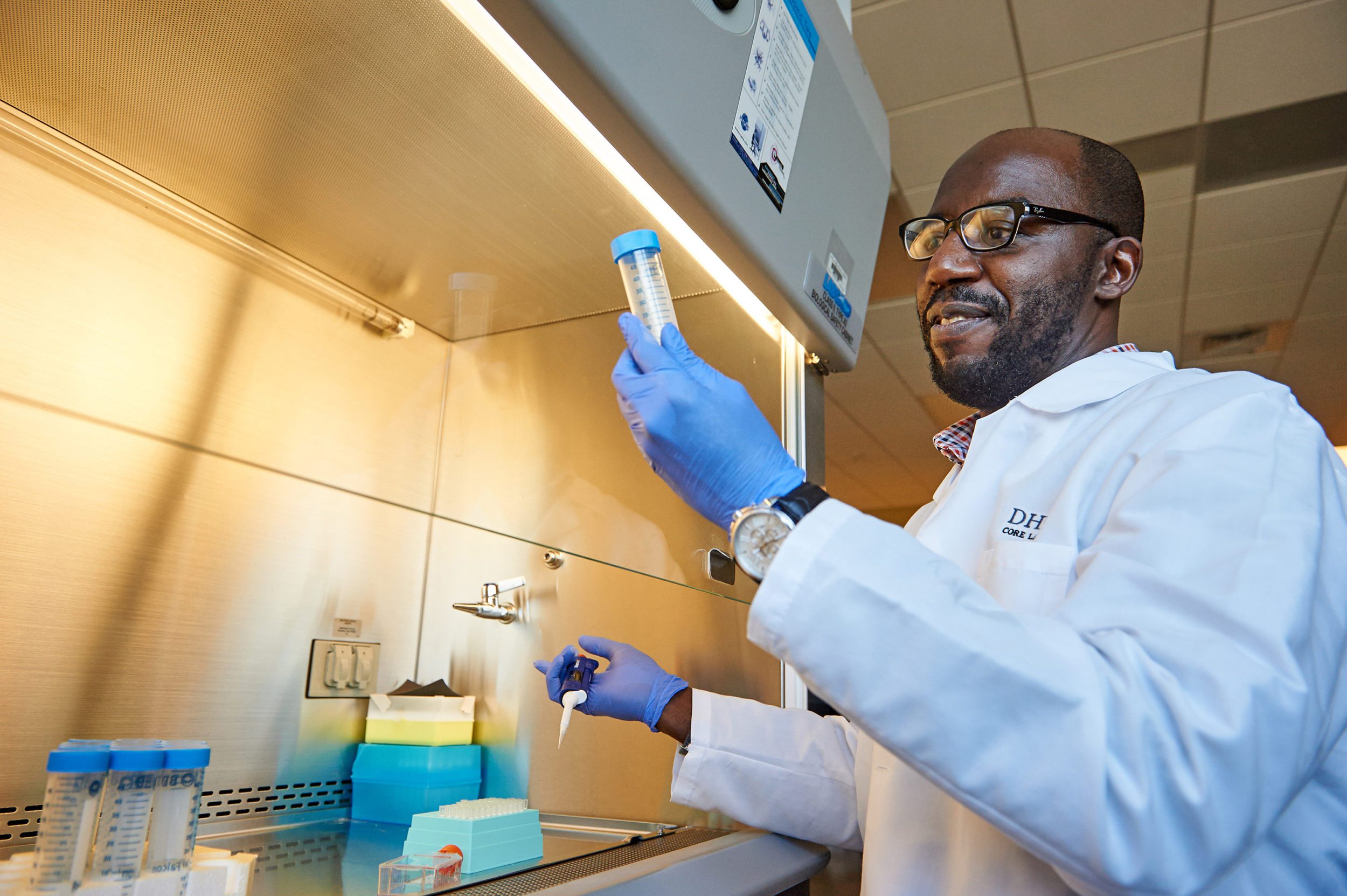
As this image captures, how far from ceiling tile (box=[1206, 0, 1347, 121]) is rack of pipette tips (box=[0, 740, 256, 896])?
2656mm

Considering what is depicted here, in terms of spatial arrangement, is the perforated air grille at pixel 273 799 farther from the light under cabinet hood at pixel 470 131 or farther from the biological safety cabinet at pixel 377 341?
the light under cabinet hood at pixel 470 131

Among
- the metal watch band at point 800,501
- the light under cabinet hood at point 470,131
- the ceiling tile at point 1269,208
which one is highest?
the ceiling tile at point 1269,208

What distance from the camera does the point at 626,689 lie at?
3.43 ft

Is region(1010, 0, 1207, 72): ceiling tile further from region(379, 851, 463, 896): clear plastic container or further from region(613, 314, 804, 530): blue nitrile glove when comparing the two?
region(379, 851, 463, 896): clear plastic container

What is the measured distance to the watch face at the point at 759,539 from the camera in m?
0.60

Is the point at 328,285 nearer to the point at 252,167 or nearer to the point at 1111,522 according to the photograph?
the point at 252,167

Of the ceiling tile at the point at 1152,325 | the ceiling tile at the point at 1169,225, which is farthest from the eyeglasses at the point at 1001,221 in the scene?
the ceiling tile at the point at 1152,325

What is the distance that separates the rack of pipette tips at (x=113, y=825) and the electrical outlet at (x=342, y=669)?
2.00ft

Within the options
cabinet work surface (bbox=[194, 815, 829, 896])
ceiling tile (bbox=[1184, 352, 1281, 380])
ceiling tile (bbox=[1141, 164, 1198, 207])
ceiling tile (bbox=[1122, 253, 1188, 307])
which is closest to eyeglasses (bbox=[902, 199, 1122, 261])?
cabinet work surface (bbox=[194, 815, 829, 896])

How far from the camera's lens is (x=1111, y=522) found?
627 mm

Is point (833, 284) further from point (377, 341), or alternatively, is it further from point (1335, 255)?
point (1335, 255)

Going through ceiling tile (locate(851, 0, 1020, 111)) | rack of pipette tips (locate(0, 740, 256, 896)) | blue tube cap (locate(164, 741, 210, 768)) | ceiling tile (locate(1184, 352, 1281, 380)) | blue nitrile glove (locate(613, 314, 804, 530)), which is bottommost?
rack of pipette tips (locate(0, 740, 256, 896))

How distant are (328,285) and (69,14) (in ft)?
1.99

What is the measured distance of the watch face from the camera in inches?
23.7
